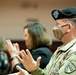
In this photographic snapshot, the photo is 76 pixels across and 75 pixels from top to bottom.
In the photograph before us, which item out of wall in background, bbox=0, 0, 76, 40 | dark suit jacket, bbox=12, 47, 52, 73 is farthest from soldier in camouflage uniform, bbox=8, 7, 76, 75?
wall in background, bbox=0, 0, 76, 40

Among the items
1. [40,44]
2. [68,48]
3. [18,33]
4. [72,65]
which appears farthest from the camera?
[18,33]

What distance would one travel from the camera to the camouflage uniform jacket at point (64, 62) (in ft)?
5.96

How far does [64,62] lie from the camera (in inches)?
74.0

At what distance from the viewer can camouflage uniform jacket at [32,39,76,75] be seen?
1816mm

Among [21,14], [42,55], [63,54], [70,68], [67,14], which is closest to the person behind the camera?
[70,68]

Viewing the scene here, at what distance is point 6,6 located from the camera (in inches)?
282

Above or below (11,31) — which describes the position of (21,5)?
above

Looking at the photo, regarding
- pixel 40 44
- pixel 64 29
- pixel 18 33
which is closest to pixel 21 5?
pixel 18 33

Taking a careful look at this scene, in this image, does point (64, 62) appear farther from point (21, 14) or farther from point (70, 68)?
point (21, 14)

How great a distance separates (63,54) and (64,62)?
0.12 meters

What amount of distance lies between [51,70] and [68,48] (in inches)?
8.5

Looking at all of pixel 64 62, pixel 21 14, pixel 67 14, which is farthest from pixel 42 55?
pixel 21 14

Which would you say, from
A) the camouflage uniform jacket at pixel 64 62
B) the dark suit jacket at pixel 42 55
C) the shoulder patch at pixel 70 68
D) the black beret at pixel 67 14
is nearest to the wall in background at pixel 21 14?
the dark suit jacket at pixel 42 55

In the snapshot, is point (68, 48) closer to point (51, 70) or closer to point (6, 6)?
point (51, 70)
